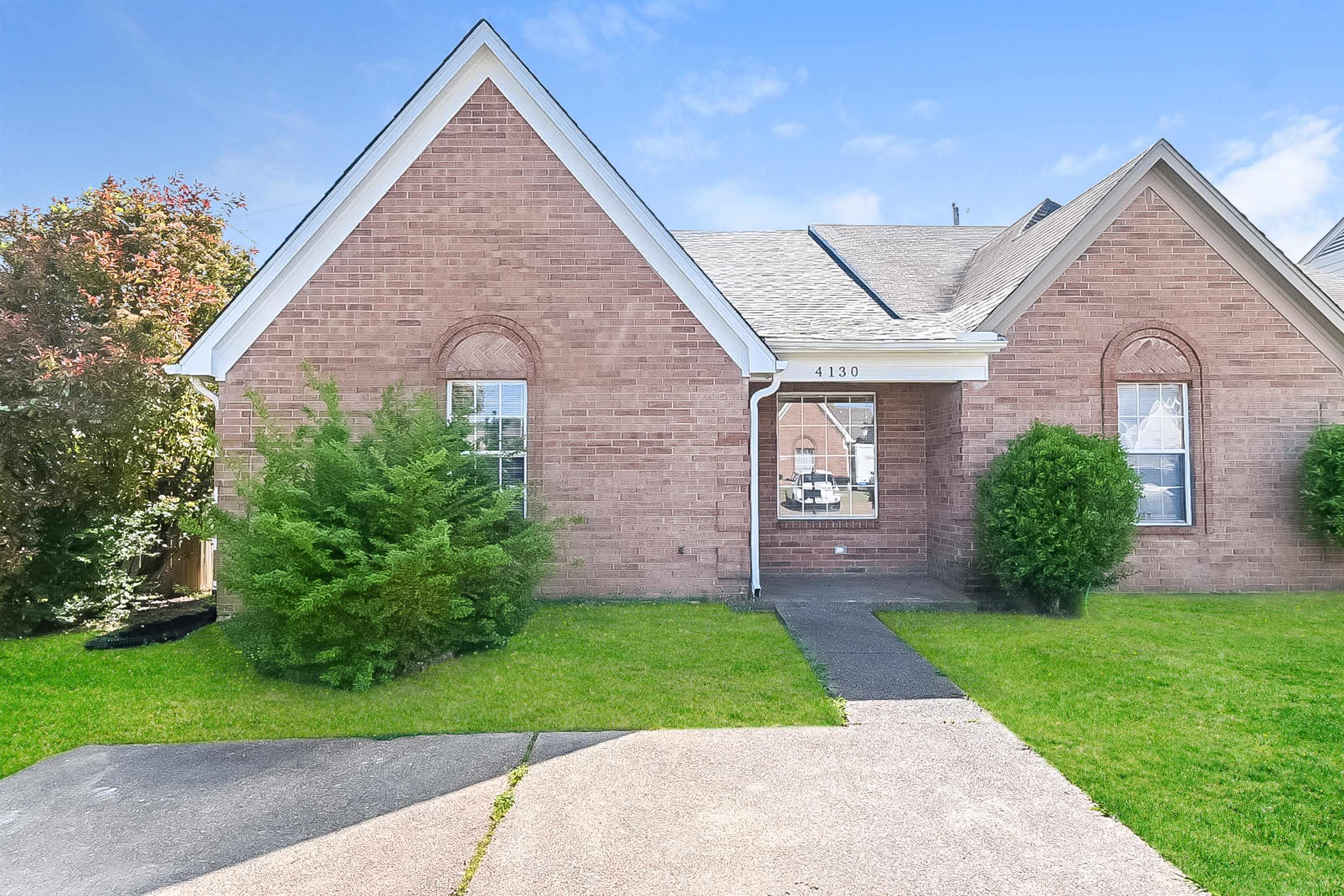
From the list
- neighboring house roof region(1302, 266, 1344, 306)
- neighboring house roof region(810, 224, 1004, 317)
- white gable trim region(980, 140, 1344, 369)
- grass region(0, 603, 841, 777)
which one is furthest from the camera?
neighboring house roof region(1302, 266, 1344, 306)

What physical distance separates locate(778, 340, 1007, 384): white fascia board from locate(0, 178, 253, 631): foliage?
8716 millimetres

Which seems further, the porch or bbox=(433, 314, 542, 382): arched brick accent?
bbox=(433, 314, 542, 382): arched brick accent

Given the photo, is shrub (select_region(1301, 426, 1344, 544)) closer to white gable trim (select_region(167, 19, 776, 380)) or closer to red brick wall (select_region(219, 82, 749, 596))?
white gable trim (select_region(167, 19, 776, 380))

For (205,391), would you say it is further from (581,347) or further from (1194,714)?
(1194,714)

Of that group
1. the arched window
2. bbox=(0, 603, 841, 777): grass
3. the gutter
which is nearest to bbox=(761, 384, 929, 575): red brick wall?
bbox=(0, 603, 841, 777): grass

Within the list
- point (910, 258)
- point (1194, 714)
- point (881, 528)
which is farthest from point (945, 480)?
point (910, 258)

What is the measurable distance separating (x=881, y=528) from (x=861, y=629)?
12.3ft

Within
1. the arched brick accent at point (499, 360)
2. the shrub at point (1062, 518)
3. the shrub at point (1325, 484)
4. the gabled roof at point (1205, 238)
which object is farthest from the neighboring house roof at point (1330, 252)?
the arched brick accent at point (499, 360)

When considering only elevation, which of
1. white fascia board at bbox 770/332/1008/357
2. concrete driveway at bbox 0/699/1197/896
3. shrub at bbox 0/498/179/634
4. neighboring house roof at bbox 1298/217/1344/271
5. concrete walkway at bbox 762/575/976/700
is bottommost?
concrete driveway at bbox 0/699/1197/896

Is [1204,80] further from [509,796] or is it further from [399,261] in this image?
[509,796]

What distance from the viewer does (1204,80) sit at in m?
11.4

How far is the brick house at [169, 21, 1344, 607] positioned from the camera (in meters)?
9.54

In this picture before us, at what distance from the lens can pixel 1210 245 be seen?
1052 cm

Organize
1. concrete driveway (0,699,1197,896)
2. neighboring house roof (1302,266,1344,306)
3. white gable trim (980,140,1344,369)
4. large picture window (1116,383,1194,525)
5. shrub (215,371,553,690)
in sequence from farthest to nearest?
neighboring house roof (1302,266,1344,306) < large picture window (1116,383,1194,525) < white gable trim (980,140,1344,369) < shrub (215,371,553,690) < concrete driveway (0,699,1197,896)
